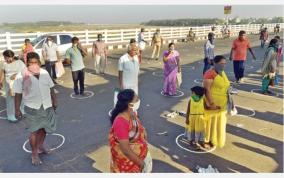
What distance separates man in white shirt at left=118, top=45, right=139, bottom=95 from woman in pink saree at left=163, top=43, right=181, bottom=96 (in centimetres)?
211

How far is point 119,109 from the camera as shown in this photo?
3.10 m

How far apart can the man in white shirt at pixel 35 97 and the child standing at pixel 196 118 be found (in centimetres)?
237

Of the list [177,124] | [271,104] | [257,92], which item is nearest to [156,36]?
[257,92]

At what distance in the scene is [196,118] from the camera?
5.12m

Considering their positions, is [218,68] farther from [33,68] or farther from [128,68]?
[33,68]

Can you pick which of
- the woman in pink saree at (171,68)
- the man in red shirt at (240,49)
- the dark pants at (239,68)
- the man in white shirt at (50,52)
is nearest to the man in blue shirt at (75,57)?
the man in white shirt at (50,52)

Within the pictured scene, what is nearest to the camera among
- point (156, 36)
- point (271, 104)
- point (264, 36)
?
point (271, 104)

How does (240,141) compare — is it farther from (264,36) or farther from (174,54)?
(264,36)

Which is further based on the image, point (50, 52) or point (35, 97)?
point (50, 52)

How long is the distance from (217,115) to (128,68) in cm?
214

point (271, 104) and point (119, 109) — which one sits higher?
point (119, 109)

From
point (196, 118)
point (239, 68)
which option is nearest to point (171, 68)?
point (239, 68)

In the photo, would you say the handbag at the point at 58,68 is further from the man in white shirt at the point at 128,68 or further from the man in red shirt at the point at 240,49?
the man in red shirt at the point at 240,49

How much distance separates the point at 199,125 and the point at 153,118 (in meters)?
1.95
